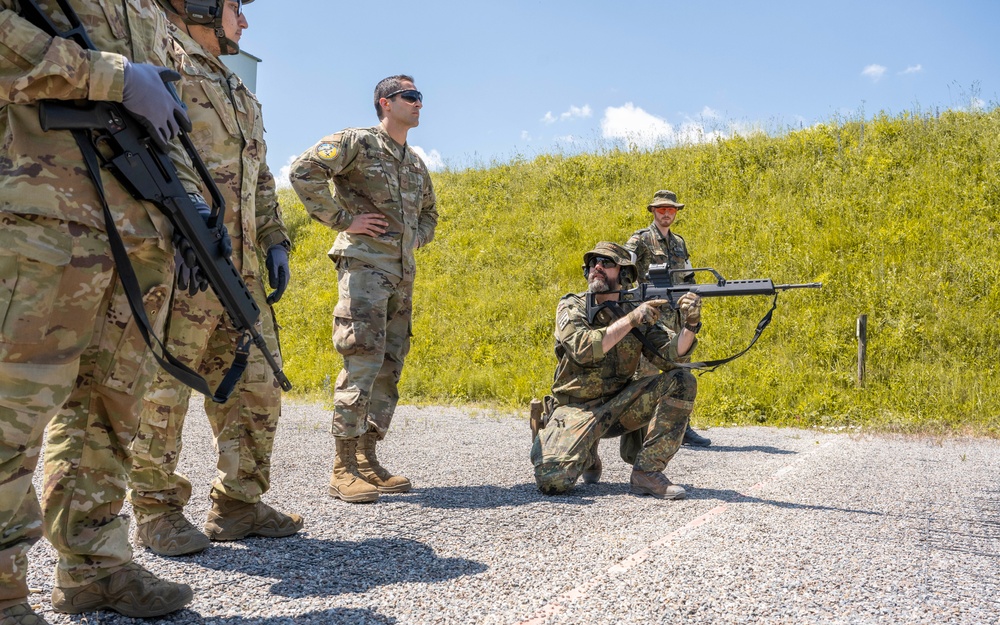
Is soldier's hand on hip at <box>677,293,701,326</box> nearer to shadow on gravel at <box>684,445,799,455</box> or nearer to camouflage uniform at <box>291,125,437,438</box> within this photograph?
camouflage uniform at <box>291,125,437,438</box>

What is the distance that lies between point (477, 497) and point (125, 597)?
2.38 metres

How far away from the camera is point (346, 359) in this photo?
430 centimetres

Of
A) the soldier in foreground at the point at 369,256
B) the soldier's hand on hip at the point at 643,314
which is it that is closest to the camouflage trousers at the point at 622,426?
the soldier's hand on hip at the point at 643,314

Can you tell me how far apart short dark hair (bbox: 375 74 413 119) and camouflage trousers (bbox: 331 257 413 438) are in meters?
1.05

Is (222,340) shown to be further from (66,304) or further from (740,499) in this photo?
(740,499)

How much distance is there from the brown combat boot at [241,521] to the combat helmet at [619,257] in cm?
250

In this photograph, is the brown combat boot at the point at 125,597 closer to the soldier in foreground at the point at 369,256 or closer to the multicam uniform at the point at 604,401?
the soldier in foreground at the point at 369,256

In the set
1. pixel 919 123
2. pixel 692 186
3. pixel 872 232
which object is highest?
pixel 919 123

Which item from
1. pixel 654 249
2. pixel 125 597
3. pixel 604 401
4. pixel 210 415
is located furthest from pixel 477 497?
pixel 654 249

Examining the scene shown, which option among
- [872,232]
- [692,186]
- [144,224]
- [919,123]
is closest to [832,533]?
[144,224]

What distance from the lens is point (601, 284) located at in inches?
188

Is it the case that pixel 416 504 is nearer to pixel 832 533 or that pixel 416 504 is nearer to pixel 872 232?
pixel 832 533

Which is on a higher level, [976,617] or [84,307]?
[84,307]

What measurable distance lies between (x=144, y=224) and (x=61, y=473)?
2.64 feet
